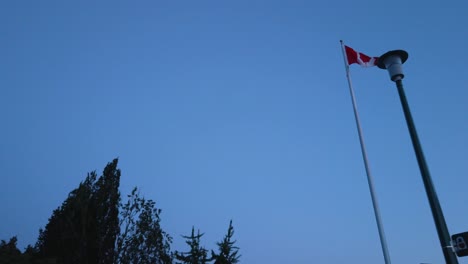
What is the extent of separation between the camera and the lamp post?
5.91m

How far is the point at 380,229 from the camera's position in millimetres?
8516

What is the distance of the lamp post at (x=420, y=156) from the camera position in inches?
233

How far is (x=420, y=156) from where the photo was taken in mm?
6707

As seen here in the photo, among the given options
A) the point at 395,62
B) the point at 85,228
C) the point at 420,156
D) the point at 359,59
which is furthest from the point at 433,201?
the point at 85,228

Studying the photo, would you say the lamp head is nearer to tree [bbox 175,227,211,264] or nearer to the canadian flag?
the canadian flag

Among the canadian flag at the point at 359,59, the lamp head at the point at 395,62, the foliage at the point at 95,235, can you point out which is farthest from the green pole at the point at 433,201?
the foliage at the point at 95,235

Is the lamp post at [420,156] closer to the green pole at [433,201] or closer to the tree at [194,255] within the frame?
the green pole at [433,201]

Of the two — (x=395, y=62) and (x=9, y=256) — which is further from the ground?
(x=395, y=62)

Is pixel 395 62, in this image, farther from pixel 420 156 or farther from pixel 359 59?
pixel 359 59

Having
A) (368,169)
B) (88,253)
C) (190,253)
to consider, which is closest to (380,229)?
(368,169)

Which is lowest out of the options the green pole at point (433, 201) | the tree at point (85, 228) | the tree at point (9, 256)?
the green pole at point (433, 201)

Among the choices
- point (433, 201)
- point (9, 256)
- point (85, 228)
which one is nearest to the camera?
point (433, 201)

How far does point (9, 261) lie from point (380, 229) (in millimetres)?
20549

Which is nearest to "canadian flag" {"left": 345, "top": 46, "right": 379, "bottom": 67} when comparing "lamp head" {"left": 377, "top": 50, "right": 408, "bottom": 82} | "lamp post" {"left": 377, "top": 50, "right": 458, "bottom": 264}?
"lamp post" {"left": 377, "top": 50, "right": 458, "bottom": 264}
